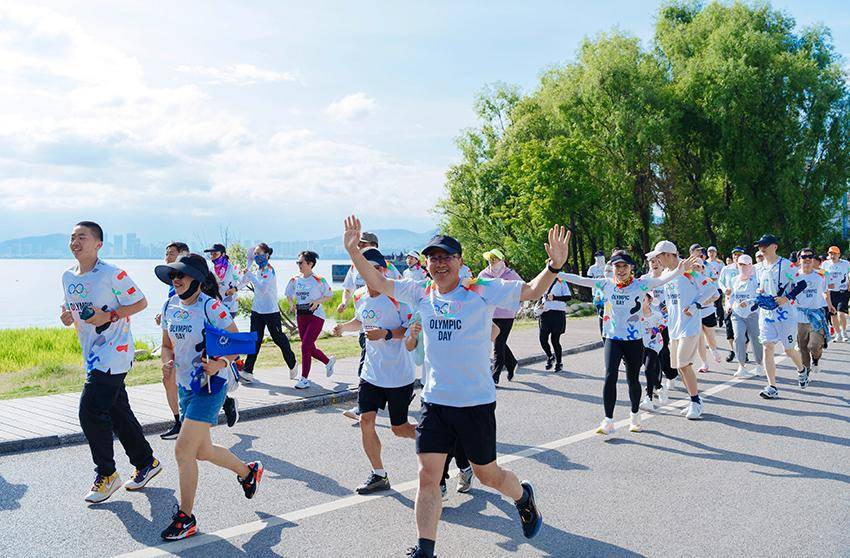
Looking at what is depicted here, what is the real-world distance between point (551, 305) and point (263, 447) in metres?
6.73

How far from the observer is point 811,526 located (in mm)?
4996

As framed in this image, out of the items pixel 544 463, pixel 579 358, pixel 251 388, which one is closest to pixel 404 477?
pixel 544 463

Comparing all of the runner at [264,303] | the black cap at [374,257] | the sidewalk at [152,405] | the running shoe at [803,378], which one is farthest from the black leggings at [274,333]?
the running shoe at [803,378]

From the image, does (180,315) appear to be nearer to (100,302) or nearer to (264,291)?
(100,302)

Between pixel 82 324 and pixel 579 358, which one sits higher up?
pixel 82 324

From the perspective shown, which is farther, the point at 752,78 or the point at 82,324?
the point at 752,78

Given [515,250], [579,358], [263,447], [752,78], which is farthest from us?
[515,250]

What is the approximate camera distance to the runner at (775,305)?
10031 mm

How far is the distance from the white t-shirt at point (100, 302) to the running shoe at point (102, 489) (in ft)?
2.68

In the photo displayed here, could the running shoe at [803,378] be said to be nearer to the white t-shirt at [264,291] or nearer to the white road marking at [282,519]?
the white road marking at [282,519]

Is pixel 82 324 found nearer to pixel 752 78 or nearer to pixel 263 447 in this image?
pixel 263 447

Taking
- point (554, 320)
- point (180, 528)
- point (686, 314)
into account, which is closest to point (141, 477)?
point (180, 528)

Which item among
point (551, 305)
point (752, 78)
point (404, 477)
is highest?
point (752, 78)

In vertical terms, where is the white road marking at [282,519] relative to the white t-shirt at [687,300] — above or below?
below
